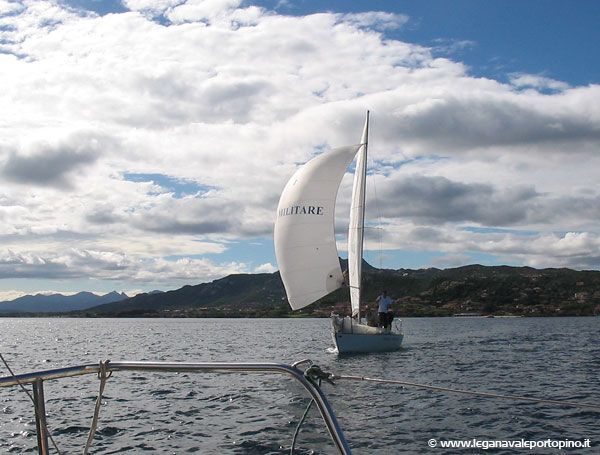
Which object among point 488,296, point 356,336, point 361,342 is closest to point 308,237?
point 356,336

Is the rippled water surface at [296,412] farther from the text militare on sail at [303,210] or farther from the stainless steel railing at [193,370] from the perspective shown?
the text militare on sail at [303,210]

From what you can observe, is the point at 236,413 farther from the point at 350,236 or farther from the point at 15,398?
the point at 350,236

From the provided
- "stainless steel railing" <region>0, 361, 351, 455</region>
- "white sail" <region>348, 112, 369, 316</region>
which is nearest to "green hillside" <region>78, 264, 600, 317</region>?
"white sail" <region>348, 112, 369, 316</region>

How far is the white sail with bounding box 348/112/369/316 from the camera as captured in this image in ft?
114

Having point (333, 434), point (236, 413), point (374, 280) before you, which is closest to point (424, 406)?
point (236, 413)

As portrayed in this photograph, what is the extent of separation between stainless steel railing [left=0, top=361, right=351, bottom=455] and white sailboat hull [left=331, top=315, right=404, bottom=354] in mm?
26281

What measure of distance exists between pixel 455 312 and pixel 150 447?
14520 centimetres

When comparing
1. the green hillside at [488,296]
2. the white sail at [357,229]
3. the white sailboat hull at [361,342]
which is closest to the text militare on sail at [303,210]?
the white sail at [357,229]

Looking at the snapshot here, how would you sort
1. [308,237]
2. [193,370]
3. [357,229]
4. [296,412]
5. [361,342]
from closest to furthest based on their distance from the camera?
[193,370], [296,412], [308,237], [361,342], [357,229]

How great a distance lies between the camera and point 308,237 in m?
30.5

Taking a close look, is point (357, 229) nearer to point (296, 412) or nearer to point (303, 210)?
point (303, 210)

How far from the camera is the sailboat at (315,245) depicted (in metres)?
30.6

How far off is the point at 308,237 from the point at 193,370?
25434 millimetres

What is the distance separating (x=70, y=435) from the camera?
45.7 feet
